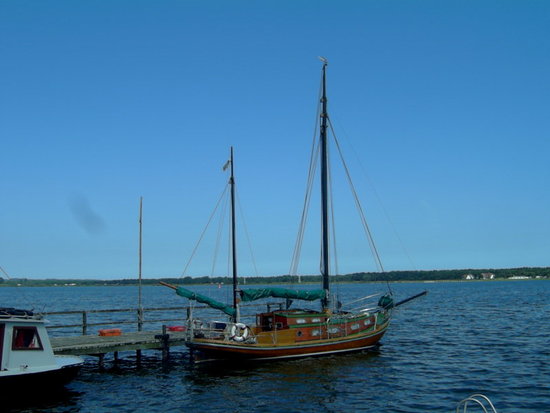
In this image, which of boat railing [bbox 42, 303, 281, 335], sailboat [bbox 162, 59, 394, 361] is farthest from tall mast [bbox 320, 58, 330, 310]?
boat railing [bbox 42, 303, 281, 335]

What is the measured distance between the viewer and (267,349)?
98.0 ft

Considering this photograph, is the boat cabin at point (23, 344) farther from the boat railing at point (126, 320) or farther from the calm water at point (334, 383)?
the boat railing at point (126, 320)

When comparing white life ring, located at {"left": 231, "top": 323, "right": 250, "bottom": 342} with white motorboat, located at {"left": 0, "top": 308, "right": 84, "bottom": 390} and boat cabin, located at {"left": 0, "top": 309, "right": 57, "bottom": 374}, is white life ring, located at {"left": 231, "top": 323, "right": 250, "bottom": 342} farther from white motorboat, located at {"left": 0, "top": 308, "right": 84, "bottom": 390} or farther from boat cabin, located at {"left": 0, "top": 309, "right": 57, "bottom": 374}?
boat cabin, located at {"left": 0, "top": 309, "right": 57, "bottom": 374}

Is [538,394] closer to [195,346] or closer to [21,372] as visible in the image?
[195,346]

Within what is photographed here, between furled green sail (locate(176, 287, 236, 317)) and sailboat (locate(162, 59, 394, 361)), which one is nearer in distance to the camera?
sailboat (locate(162, 59, 394, 361))

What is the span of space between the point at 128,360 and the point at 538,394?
75.6ft

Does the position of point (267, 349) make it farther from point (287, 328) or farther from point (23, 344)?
point (23, 344)

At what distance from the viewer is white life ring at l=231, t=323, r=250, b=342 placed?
2936cm

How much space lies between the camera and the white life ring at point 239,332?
96.3ft

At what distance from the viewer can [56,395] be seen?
23750 mm

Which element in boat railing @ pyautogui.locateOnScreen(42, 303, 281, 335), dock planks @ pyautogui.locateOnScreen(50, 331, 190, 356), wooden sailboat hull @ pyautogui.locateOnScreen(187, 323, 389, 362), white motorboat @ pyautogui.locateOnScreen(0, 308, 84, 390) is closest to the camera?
white motorboat @ pyautogui.locateOnScreen(0, 308, 84, 390)

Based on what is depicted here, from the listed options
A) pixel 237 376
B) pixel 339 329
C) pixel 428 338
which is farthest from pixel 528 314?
pixel 237 376

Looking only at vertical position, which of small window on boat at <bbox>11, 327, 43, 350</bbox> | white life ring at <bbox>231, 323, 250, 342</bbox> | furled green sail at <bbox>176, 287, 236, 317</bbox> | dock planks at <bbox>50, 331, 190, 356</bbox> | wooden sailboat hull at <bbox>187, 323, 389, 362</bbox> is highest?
furled green sail at <bbox>176, 287, 236, 317</bbox>

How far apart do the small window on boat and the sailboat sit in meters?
8.70
